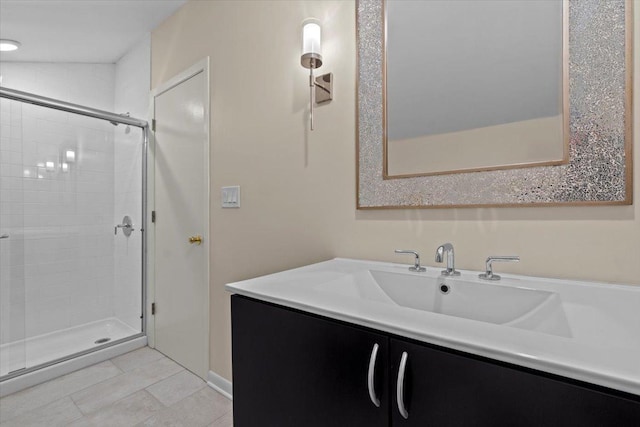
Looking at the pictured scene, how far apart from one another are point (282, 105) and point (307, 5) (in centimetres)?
46

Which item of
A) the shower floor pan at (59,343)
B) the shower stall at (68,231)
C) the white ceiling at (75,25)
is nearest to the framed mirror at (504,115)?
the white ceiling at (75,25)

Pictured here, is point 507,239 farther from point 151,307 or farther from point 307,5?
point 151,307

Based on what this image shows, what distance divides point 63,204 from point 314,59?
244cm

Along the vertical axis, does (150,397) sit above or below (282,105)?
below

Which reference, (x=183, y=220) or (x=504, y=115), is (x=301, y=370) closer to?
(x=504, y=115)

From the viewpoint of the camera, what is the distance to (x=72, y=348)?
236 cm

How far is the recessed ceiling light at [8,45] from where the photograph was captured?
7.65ft

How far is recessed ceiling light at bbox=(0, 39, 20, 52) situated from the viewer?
2.33 metres

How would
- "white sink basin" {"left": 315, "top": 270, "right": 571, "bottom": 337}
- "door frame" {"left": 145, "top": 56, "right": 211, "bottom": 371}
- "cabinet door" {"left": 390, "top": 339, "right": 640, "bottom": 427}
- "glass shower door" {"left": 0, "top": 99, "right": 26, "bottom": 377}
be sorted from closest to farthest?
"cabinet door" {"left": 390, "top": 339, "right": 640, "bottom": 427}, "white sink basin" {"left": 315, "top": 270, "right": 571, "bottom": 337}, "door frame" {"left": 145, "top": 56, "right": 211, "bottom": 371}, "glass shower door" {"left": 0, "top": 99, "right": 26, "bottom": 377}

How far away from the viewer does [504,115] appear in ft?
3.34

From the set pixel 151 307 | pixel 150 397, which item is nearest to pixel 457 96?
pixel 150 397

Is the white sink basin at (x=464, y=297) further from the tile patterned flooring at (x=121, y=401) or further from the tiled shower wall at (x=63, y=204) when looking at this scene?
the tiled shower wall at (x=63, y=204)

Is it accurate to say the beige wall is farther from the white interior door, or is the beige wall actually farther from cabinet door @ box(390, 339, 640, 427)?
cabinet door @ box(390, 339, 640, 427)

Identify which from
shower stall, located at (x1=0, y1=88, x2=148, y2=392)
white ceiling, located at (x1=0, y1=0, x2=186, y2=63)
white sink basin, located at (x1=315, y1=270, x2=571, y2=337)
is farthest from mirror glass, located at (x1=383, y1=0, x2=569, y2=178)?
shower stall, located at (x1=0, y1=88, x2=148, y2=392)
